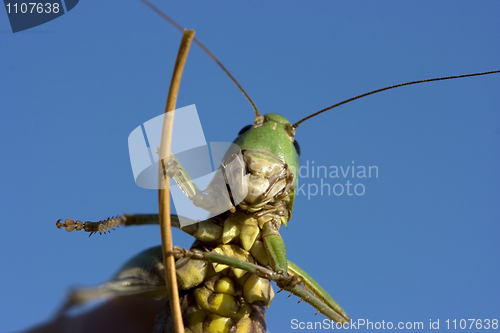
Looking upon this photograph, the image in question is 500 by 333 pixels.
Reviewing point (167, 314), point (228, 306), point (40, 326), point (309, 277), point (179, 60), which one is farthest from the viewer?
point (40, 326)

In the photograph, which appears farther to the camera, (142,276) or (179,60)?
(142,276)

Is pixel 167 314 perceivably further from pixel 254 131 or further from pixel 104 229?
pixel 254 131

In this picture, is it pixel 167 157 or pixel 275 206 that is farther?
pixel 275 206

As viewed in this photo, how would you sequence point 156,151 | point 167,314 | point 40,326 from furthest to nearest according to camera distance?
point 40,326
point 167,314
point 156,151

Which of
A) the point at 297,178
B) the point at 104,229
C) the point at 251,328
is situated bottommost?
the point at 251,328

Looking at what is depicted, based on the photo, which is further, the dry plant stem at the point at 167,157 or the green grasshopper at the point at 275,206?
the green grasshopper at the point at 275,206

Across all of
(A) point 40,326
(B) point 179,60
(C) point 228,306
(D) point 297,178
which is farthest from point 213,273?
(A) point 40,326

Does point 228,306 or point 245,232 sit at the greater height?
point 245,232

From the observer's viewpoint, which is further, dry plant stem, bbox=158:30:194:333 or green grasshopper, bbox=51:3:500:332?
green grasshopper, bbox=51:3:500:332

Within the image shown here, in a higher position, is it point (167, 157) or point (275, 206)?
point (275, 206)

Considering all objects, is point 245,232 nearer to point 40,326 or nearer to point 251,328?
point 251,328
